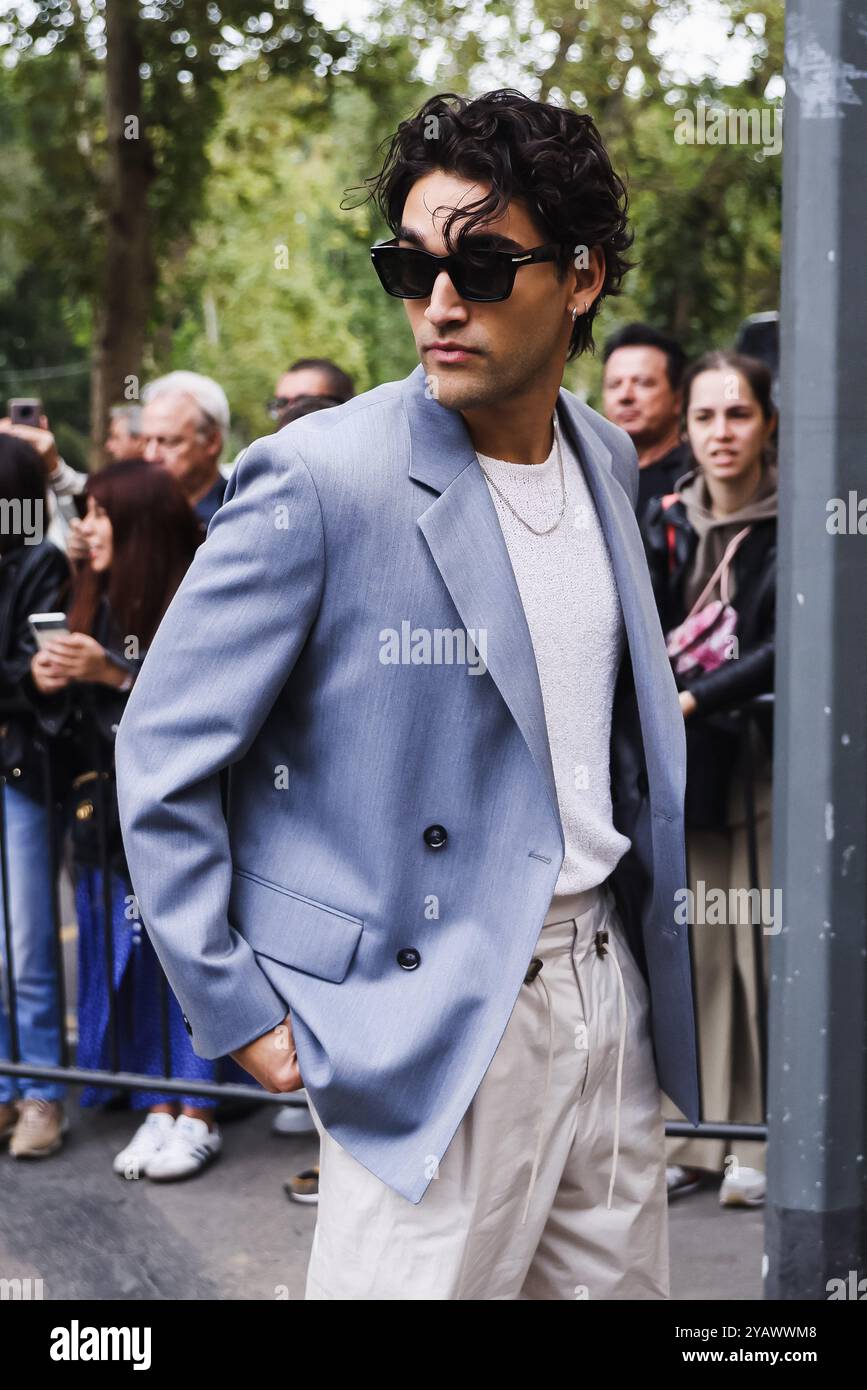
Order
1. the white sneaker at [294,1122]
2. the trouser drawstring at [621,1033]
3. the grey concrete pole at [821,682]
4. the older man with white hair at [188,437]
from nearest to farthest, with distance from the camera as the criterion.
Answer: the trouser drawstring at [621,1033] → the grey concrete pole at [821,682] → the white sneaker at [294,1122] → the older man with white hair at [188,437]

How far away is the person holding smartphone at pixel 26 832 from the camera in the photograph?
15.2 ft

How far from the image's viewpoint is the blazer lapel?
6.66ft

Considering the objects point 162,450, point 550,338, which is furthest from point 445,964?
point 162,450

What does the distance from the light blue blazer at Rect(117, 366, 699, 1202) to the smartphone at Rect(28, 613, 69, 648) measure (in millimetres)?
2249

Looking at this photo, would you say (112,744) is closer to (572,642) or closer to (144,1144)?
(144,1144)

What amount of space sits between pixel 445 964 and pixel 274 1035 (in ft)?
0.76

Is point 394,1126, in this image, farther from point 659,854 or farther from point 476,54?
point 476,54

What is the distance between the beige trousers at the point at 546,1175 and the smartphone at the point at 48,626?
2.30 meters

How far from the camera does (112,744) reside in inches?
174

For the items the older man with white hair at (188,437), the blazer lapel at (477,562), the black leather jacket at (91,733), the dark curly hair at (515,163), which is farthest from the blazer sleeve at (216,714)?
the older man with white hair at (188,437)

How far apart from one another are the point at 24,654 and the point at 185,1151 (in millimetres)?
1435

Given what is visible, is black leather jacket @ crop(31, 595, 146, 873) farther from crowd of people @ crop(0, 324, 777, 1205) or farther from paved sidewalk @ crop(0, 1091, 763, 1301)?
paved sidewalk @ crop(0, 1091, 763, 1301)

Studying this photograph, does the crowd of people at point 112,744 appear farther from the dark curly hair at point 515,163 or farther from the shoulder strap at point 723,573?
the dark curly hair at point 515,163

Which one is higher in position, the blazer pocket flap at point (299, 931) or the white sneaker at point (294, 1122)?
the blazer pocket flap at point (299, 931)
